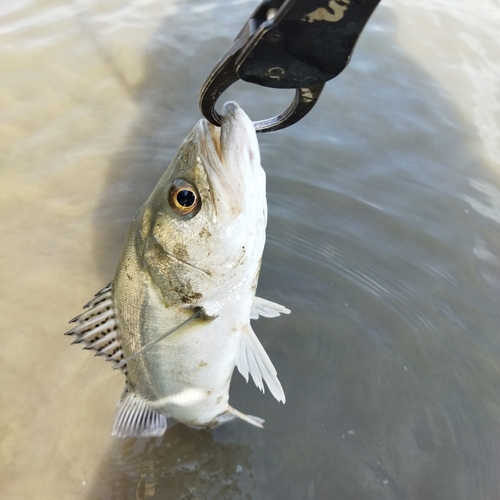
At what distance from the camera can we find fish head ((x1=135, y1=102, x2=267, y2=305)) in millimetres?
1615

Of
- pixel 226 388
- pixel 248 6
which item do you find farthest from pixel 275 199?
pixel 248 6

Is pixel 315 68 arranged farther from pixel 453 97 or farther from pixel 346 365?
pixel 453 97

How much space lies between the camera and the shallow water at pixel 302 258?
8.15ft

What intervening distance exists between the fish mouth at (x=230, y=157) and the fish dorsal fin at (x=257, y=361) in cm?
64

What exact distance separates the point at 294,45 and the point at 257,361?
1369 mm

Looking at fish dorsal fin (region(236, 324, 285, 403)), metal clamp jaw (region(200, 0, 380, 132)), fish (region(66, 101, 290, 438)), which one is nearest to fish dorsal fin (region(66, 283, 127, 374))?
fish (region(66, 101, 290, 438))

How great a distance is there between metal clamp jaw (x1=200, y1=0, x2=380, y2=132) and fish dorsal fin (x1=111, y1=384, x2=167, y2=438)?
59.8 inches

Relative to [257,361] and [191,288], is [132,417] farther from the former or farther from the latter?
[191,288]

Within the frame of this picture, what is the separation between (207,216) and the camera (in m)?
1.66

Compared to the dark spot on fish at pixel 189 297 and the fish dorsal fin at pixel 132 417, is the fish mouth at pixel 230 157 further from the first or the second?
the fish dorsal fin at pixel 132 417

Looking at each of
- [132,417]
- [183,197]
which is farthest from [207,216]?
[132,417]

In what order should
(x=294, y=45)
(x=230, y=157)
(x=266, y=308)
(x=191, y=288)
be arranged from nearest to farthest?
(x=294, y=45) < (x=230, y=157) < (x=191, y=288) < (x=266, y=308)

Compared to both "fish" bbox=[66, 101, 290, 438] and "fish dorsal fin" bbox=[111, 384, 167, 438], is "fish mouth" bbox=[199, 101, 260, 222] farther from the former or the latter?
"fish dorsal fin" bbox=[111, 384, 167, 438]

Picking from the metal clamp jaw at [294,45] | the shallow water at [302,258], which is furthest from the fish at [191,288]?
the shallow water at [302,258]
